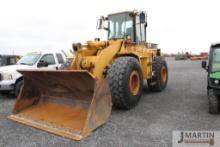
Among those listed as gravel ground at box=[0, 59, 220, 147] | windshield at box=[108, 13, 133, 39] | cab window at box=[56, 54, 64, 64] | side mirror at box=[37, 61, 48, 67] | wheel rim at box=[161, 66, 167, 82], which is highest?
windshield at box=[108, 13, 133, 39]

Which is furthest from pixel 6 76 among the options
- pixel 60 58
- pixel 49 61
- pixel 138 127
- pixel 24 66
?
pixel 138 127

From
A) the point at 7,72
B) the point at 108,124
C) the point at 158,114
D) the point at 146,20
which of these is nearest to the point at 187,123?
the point at 158,114

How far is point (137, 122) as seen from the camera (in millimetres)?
5625

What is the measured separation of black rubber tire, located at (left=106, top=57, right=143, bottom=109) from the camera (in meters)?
6.02

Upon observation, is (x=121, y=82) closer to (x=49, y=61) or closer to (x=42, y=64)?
(x=42, y=64)

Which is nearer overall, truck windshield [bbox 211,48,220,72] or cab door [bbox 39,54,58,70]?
truck windshield [bbox 211,48,220,72]

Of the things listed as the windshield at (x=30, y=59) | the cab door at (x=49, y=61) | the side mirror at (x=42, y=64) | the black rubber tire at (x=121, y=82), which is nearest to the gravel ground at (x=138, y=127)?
the black rubber tire at (x=121, y=82)

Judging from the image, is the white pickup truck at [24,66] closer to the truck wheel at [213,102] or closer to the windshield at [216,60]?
the windshield at [216,60]

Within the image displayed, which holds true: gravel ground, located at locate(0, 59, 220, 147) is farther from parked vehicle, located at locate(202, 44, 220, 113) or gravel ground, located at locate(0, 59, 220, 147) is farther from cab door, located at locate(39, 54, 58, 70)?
cab door, located at locate(39, 54, 58, 70)

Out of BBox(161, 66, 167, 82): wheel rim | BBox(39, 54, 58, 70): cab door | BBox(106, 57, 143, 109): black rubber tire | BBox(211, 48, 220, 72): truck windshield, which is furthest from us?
BBox(39, 54, 58, 70): cab door

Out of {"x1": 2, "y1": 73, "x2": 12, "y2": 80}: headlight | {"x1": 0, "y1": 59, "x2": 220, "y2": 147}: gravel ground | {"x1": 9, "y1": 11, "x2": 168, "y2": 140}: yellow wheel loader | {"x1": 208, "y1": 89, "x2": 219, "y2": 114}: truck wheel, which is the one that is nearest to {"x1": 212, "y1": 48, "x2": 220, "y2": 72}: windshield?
{"x1": 208, "y1": 89, "x2": 219, "y2": 114}: truck wheel

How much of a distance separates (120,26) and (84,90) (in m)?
3.37

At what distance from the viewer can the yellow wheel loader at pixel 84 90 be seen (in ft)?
16.8

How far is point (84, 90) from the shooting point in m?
5.74
